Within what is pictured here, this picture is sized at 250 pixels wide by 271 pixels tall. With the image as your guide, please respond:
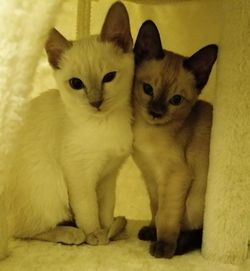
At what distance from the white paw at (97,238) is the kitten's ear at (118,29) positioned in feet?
1.54

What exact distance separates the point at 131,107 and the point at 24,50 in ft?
1.66

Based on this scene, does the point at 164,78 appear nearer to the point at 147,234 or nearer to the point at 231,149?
the point at 231,149

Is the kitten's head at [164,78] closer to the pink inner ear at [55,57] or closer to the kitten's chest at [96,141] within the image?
the kitten's chest at [96,141]

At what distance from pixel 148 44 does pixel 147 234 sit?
0.51m

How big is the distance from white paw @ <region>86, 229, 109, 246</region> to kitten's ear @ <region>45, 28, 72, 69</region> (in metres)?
0.44

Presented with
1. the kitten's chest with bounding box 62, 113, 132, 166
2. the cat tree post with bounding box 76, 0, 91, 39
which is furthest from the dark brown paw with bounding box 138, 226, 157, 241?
the cat tree post with bounding box 76, 0, 91, 39

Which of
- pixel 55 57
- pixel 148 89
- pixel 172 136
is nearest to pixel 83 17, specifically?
pixel 55 57

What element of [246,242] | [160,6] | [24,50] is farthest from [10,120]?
[160,6]

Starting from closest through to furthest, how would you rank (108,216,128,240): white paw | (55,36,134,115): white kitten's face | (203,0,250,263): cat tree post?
(203,0,250,263): cat tree post, (55,36,134,115): white kitten's face, (108,216,128,240): white paw

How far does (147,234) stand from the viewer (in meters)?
1.20

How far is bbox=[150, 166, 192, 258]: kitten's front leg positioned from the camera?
3.49 feet

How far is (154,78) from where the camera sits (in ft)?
3.73

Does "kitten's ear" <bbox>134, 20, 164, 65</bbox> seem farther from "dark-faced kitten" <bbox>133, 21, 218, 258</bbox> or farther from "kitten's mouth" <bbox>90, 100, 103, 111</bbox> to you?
"kitten's mouth" <bbox>90, 100, 103, 111</bbox>

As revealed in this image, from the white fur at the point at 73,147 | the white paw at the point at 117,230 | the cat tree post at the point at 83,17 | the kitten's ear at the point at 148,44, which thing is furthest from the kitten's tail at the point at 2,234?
the cat tree post at the point at 83,17
